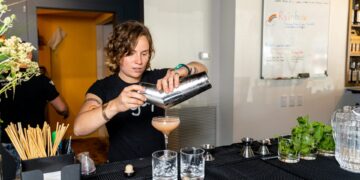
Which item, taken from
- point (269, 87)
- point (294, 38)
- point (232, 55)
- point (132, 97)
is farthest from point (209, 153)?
point (294, 38)

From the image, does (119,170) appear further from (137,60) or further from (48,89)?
(48,89)

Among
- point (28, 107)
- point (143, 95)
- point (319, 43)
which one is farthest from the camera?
point (319, 43)

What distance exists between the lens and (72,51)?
4430mm

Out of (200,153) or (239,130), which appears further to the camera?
(239,130)

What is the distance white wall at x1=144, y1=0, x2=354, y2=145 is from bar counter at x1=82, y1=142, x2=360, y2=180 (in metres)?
1.62

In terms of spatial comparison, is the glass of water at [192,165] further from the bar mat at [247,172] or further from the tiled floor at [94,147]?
the tiled floor at [94,147]

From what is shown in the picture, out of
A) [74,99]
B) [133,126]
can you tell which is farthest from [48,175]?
[74,99]

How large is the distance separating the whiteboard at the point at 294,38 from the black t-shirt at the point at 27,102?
186 cm

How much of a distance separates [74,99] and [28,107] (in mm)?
2578

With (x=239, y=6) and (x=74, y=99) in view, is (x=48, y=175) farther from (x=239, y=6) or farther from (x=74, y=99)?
(x=74, y=99)

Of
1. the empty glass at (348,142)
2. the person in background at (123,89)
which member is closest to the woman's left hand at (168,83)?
the person in background at (123,89)

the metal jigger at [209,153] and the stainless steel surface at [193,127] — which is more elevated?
the metal jigger at [209,153]

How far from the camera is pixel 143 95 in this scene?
44.0 inches

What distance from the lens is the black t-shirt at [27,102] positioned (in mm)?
1875
